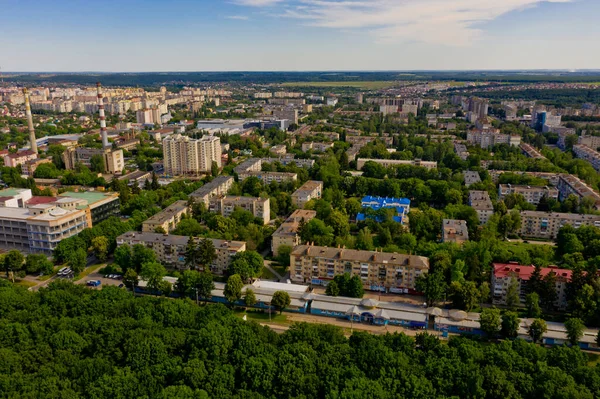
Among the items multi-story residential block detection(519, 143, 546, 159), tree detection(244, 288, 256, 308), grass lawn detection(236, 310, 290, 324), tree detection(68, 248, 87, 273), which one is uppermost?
multi-story residential block detection(519, 143, 546, 159)

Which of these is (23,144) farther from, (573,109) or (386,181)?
(573,109)

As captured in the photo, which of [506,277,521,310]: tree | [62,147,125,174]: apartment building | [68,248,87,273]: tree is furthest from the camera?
[62,147,125,174]: apartment building

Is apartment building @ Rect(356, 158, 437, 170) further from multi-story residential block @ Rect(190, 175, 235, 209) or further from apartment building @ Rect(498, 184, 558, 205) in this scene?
multi-story residential block @ Rect(190, 175, 235, 209)

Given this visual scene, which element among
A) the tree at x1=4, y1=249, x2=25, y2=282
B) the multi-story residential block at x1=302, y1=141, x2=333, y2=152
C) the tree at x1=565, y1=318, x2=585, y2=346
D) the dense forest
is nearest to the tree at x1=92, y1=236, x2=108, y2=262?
the tree at x1=4, y1=249, x2=25, y2=282

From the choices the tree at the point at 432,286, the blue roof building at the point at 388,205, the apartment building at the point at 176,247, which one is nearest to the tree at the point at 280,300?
the apartment building at the point at 176,247

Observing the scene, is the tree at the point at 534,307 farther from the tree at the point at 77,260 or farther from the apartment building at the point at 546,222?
the tree at the point at 77,260

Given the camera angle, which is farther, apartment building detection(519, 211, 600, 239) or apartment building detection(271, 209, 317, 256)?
apartment building detection(519, 211, 600, 239)

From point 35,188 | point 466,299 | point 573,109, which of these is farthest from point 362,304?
point 573,109
